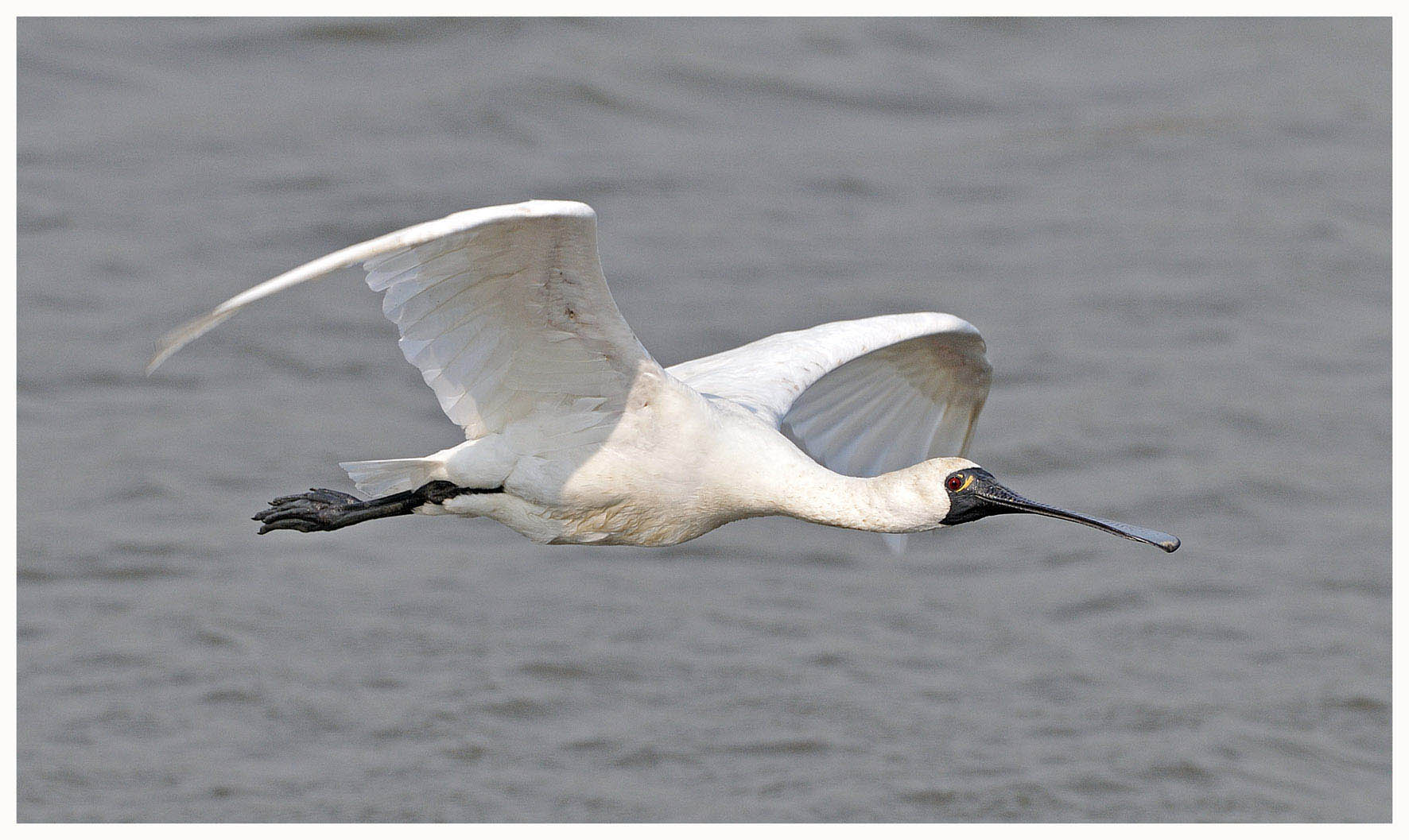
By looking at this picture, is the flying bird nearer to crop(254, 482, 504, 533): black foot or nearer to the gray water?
crop(254, 482, 504, 533): black foot

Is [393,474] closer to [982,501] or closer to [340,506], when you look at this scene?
[340,506]

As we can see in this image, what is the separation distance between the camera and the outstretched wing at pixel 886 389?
11.7 meters

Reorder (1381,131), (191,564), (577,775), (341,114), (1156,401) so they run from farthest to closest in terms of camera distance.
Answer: (1381,131)
(341,114)
(1156,401)
(191,564)
(577,775)

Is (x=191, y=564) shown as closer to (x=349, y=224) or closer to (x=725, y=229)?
(x=349, y=224)

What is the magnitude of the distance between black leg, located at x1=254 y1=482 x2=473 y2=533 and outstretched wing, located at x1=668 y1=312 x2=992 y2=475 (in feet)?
6.50

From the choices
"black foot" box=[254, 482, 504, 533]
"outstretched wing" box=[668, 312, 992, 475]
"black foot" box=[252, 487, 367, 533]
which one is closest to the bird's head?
"outstretched wing" box=[668, 312, 992, 475]

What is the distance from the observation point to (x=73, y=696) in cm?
1831

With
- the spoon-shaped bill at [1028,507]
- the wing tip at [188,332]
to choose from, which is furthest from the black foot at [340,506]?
the wing tip at [188,332]

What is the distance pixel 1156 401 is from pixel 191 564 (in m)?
11.1

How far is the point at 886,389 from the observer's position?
1254 cm

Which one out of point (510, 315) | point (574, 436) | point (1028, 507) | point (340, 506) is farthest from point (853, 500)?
point (340, 506)

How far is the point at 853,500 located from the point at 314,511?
9.92 ft

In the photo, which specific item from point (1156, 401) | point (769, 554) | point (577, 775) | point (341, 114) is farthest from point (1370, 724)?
point (341, 114)

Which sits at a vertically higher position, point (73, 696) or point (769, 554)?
point (769, 554)
